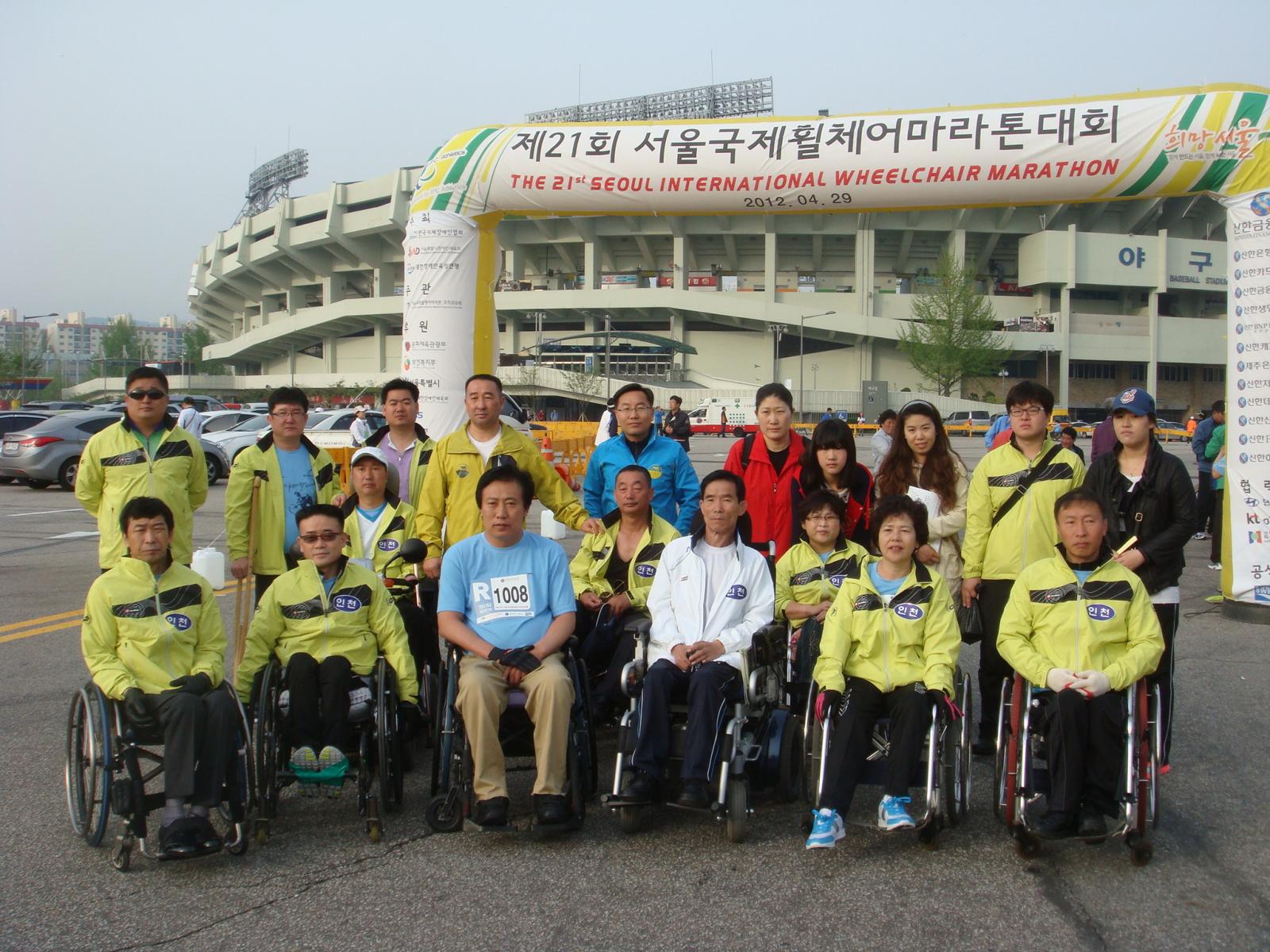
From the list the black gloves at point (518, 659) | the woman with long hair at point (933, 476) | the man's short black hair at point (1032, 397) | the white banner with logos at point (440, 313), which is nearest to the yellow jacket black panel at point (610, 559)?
the black gloves at point (518, 659)

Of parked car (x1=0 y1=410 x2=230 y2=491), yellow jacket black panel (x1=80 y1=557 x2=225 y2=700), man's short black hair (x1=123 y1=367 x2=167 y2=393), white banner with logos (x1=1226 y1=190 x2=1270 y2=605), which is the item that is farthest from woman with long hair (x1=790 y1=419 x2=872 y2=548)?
parked car (x1=0 y1=410 x2=230 y2=491)

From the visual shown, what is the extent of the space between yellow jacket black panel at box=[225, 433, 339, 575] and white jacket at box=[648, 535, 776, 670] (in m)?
2.13

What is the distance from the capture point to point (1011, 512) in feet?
15.9

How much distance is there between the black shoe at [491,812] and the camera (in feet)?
12.7

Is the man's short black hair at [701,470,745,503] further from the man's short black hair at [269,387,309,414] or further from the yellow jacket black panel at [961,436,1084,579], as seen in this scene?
the man's short black hair at [269,387,309,414]

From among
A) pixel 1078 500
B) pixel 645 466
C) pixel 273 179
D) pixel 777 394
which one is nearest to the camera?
pixel 1078 500

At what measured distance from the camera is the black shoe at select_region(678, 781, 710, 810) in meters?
3.88

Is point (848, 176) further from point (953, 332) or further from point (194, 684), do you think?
point (953, 332)

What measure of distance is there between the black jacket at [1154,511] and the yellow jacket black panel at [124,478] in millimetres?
4465

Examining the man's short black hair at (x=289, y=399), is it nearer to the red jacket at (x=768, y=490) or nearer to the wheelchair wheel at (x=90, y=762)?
the wheelchair wheel at (x=90, y=762)

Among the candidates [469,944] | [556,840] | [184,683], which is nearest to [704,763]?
[556,840]

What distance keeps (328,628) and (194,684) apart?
2.00 ft

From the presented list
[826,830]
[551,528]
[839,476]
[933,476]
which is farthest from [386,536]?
[551,528]

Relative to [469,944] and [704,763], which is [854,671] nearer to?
[704,763]
